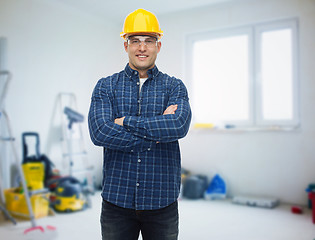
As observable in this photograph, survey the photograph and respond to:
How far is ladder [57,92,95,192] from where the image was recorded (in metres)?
2.97

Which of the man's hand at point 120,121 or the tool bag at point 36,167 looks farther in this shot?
the tool bag at point 36,167

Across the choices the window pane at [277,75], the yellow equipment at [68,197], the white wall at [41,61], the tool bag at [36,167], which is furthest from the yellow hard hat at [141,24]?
the window pane at [277,75]

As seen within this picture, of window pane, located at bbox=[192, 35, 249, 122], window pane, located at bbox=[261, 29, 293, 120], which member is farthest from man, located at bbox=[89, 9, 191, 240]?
window pane, located at bbox=[261, 29, 293, 120]

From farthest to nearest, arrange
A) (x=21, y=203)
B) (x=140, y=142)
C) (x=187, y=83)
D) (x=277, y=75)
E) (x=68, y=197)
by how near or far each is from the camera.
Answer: (x=277, y=75), (x=187, y=83), (x=68, y=197), (x=21, y=203), (x=140, y=142)

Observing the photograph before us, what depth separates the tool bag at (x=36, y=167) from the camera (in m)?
2.75

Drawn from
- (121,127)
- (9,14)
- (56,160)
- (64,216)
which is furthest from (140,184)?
(56,160)

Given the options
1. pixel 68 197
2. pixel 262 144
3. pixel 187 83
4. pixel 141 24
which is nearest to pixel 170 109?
pixel 141 24

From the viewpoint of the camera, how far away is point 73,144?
3.16 meters

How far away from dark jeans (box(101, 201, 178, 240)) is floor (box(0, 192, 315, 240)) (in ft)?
2.62

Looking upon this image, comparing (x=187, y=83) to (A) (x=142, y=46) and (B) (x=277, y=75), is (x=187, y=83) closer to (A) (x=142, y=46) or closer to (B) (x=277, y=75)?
(B) (x=277, y=75)

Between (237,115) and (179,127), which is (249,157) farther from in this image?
(179,127)

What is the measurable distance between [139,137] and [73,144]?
7.68 ft

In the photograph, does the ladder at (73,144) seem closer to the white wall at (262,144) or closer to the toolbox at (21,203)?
the toolbox at (21,203)

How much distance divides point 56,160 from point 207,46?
1931 millimetres
